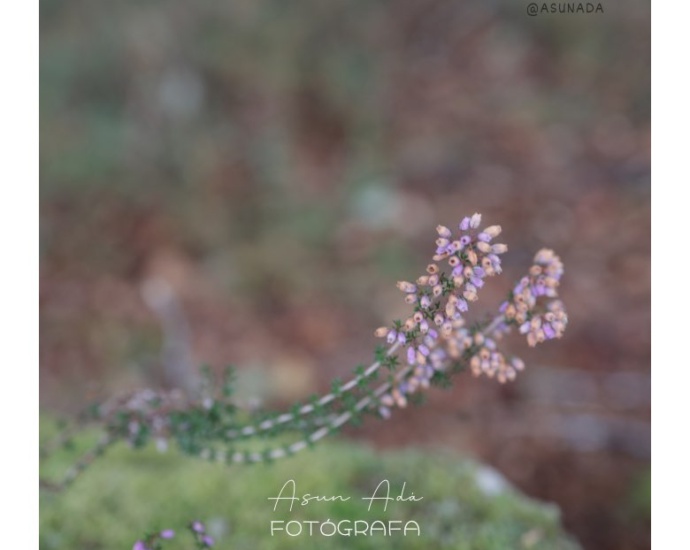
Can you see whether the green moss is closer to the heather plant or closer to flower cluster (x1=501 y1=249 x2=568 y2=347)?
the heather plant

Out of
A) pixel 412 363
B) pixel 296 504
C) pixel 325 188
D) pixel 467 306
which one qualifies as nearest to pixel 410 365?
pixel 412 363

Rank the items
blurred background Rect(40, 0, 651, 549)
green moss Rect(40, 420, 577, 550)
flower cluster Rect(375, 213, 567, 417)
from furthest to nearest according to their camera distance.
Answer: blurred background Rect(40, 0, 651, 549) < green moss Rect(40, 420, 577, 550) < flower cluster Rect(375, 213, 567, 417)

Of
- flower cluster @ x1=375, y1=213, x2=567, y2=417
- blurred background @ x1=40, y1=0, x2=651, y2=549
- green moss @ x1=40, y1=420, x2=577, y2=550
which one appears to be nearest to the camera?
flower cluster @ x1=375, y1=213, x2=567, y2=417

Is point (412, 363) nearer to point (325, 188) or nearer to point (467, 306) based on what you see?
point (467, 306)

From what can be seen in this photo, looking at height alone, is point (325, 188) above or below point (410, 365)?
above

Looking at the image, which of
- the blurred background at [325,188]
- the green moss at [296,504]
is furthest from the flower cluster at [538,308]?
the blurred background at [325,188]

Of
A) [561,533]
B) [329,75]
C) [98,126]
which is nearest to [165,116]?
[98,126]

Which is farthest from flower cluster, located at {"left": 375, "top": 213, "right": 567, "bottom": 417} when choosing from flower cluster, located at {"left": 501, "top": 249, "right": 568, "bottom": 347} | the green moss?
the green moss
